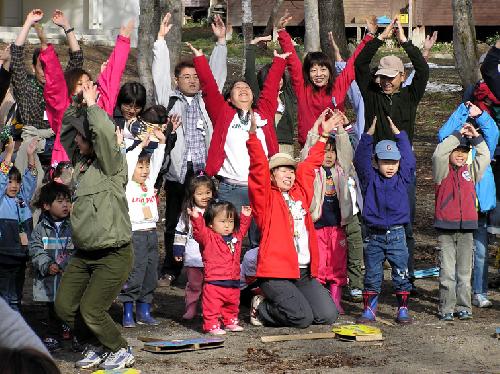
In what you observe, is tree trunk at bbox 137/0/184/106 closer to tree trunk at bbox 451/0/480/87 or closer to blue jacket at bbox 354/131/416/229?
tree trunk at bbox 451/0/480/87

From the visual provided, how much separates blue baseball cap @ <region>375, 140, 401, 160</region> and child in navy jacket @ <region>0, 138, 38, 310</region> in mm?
2779

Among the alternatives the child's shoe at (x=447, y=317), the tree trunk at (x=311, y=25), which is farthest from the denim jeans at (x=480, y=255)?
the tree trunk at (x=311, y=25)

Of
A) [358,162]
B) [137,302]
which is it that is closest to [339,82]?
[358,162]

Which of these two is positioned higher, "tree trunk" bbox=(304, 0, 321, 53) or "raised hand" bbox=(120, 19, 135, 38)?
"tree trunk" bbox=(304, 0, 321, 53)

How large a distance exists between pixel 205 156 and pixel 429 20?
77.6ft

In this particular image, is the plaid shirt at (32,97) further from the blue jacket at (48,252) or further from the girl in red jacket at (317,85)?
the girl in red jacket at (317,85)

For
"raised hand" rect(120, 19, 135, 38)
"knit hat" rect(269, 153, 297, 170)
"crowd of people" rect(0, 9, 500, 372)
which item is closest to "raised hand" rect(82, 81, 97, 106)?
"crowd of people" rect(0, 9, 500, 372)

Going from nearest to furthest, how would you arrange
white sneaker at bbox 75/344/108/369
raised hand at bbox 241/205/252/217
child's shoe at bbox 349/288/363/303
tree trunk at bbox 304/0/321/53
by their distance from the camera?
1. white sneaker at bbox 75/344/108/369
2. raised hand at bbox 241/205/252/217
3. child's shoe at bbox 349/288/363/303
4. tree trunk at bbox 304/0/321/53

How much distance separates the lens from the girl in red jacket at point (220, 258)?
7789mm

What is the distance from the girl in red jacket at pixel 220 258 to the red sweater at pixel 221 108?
778 millimetres

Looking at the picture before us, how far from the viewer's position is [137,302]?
8102 mm

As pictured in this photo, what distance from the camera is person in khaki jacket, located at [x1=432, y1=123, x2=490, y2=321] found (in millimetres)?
8312

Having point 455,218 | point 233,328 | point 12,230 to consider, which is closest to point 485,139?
point 455,218

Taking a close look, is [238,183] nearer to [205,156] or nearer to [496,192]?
[205,156]
